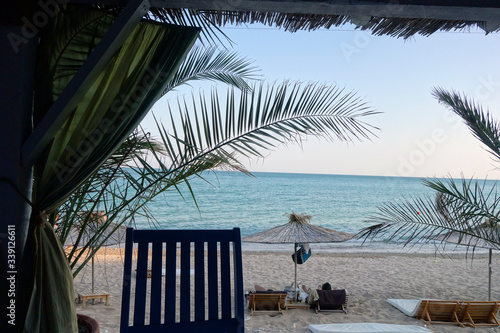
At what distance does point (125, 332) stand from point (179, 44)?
1270 millimetres

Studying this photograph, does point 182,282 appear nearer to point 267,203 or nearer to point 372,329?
point 372,329

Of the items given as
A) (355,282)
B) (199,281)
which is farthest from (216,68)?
(355,282)

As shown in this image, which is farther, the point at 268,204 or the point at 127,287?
the point at 268,204

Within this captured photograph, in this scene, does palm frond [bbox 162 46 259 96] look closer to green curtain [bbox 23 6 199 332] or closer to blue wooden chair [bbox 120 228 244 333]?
green curtain [bbox 23 6 199 332]

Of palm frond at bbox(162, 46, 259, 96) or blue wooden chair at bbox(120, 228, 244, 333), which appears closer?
blue wooden chair at bbox(120, 228, 244, 333)

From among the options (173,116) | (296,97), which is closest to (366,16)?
(296,97)

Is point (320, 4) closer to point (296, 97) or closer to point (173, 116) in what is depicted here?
point (296, 97)

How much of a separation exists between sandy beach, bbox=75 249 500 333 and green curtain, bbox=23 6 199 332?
2.45 metres

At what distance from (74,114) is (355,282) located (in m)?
8.50

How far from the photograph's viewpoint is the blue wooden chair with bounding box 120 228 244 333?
5.13ft

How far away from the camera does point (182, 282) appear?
163 centimetres

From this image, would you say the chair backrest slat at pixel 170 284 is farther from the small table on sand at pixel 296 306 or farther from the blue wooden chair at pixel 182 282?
the small table on sand at pixel 296 306

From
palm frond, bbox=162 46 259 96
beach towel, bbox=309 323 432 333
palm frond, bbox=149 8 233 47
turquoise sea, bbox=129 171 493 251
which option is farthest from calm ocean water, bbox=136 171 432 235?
palm frond, bbox=149 8 233 47

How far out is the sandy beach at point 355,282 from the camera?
19.1 ft
